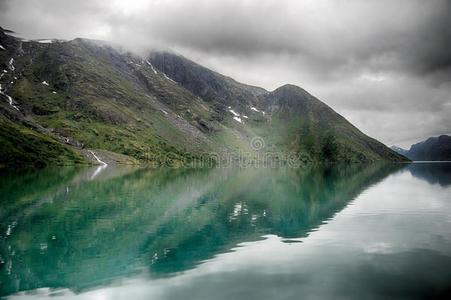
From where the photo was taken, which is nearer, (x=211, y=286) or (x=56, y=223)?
(x=211, y=286)

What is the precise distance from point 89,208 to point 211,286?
139ft

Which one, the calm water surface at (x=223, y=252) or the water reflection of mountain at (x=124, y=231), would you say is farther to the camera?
the water reflection of mountain at (x=124, y=231)

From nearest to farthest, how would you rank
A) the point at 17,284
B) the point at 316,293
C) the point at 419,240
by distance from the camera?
1. the point at 316,293
2. the point at 17,284
3. the point at 419,240

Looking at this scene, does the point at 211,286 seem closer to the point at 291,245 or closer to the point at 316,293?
the point at 316,293

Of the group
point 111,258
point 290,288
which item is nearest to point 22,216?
point 111,258

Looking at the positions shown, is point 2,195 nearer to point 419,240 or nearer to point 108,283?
point 108,283

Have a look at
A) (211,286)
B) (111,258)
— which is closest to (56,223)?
(111,258)

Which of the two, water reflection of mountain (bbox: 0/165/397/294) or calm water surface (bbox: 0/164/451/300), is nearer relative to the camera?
calm water surface (bbox: 0/164/451/300)

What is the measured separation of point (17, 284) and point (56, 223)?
23490mm

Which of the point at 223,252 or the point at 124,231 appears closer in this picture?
the point at 223,252

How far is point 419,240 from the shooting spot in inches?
1481

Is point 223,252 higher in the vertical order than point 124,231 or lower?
lower

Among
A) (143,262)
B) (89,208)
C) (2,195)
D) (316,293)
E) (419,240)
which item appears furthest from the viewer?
(2,195)

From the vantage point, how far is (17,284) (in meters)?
24.3
